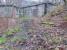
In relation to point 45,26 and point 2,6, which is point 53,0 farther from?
point 45,26

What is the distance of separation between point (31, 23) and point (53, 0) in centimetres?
230

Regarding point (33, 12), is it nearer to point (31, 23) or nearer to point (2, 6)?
point (2, 6)

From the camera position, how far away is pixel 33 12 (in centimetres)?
1004

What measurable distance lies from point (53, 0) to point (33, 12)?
936 mm

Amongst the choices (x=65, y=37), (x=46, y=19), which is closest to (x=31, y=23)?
(x=46, y=19)

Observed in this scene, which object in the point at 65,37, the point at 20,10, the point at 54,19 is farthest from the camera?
the point at 20,10

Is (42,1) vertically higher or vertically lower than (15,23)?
higher

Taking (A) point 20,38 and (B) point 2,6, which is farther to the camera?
(B) point 2,6

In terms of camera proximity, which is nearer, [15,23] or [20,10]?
[15,23]

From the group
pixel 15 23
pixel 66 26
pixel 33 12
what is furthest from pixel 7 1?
pixel 66 26

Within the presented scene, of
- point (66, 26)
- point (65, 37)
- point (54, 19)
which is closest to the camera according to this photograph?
point (65, 37)

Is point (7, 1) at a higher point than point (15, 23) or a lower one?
higher

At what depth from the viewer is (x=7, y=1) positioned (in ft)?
33.0

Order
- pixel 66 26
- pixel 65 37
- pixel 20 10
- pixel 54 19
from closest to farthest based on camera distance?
pixel 65 37 < pixel 66 26 < pixel 54 19 < pixel 20 10
